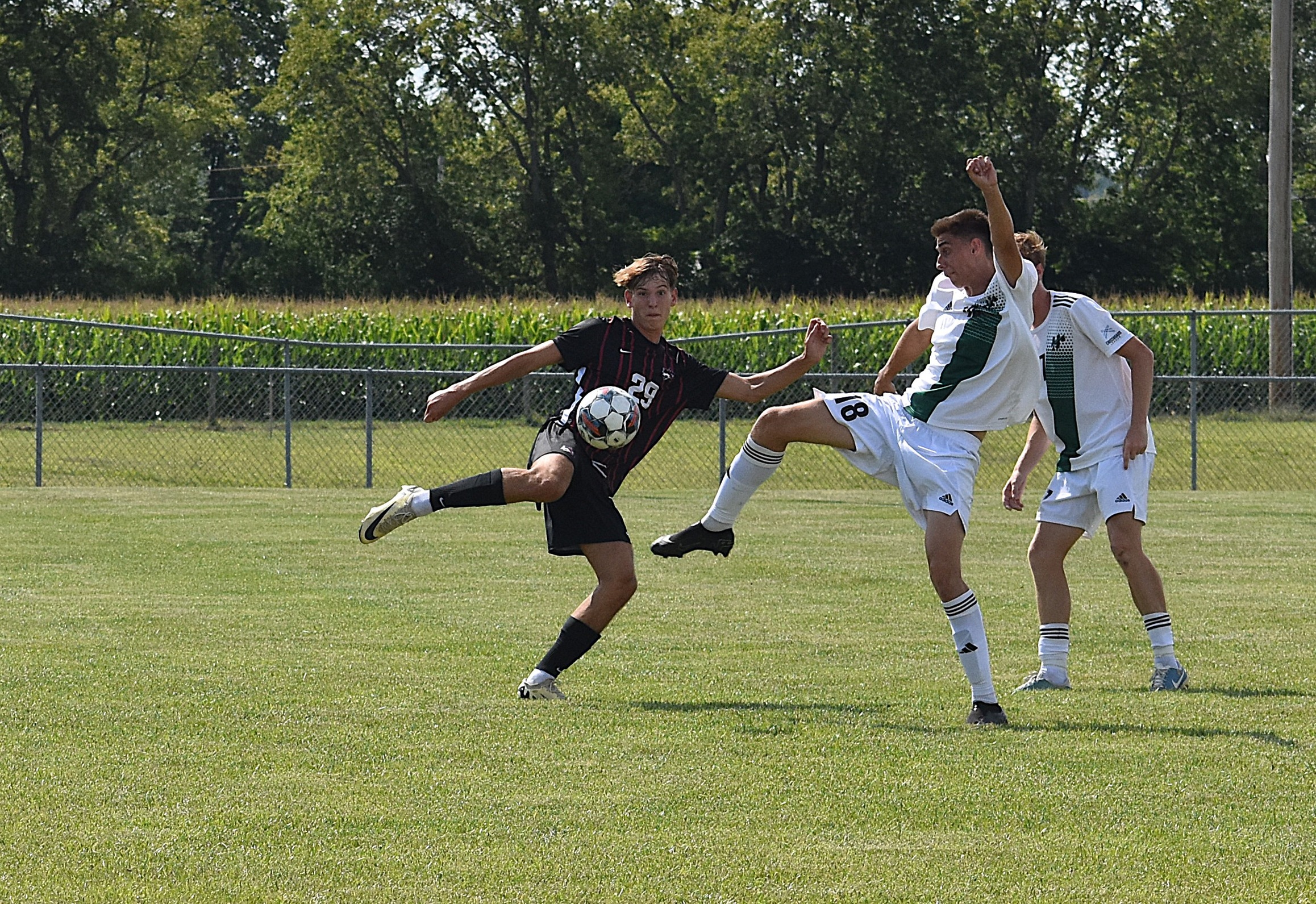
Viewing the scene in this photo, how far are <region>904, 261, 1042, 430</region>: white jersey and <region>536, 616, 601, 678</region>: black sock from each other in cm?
158

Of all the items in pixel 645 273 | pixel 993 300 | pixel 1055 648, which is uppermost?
pixel 645 273

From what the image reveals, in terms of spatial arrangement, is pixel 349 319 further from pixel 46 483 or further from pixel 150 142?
pixel 150 142

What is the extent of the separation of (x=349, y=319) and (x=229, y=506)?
57.4 ft

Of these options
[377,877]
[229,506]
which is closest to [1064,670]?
[377,877]

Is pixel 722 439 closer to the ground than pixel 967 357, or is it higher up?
closer to the ground

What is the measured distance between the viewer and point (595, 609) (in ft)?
23.3

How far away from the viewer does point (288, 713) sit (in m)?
6.50

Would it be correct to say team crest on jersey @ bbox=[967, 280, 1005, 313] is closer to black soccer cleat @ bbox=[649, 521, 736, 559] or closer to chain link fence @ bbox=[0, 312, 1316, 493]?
black soccer cleat @ bbox=[649, 521, 736, 559]

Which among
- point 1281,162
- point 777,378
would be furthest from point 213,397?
point 777,378

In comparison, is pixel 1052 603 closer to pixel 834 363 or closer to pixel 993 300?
pixel 993 300

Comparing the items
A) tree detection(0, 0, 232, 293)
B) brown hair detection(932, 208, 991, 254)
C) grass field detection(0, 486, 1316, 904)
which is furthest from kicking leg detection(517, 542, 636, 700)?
tree detection(0, 0, 232, 293)

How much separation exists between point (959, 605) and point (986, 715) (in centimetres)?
44

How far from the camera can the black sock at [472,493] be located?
693cm

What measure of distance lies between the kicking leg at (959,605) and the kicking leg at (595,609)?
122cm
